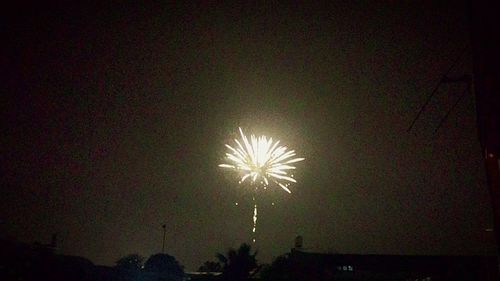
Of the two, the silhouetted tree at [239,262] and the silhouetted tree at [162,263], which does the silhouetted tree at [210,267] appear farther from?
the silhouetted tree at [239,262]

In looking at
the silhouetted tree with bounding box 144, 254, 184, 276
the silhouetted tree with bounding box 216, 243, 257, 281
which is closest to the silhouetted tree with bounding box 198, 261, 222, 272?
the silhouetted tree with bounding box 144, 254, 184, 276

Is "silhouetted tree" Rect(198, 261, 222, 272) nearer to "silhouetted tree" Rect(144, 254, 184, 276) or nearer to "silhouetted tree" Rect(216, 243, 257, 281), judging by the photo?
"silhouetted tree" Rect(144, 254, 184, 276)

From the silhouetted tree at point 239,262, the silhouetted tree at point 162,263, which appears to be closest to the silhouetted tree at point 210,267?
the silhouetted tree at point 162,263

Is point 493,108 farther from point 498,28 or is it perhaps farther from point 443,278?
point 443,278

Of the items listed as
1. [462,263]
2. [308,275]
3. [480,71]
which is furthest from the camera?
[462,263]

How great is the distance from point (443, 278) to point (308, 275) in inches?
447

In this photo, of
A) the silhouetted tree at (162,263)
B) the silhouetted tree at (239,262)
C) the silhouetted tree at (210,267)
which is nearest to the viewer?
the silhouetted tree at (239,262)

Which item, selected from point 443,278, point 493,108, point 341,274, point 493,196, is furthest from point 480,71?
point 341,274

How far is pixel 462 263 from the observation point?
109ft

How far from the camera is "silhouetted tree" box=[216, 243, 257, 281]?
3556 cm

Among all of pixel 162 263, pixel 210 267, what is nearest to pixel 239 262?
pixel 162 263

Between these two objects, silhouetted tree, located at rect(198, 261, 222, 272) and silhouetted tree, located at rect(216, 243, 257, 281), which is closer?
silhouetted tree, located at rect(216, 243, 257, 281)

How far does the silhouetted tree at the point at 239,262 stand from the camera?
35.6m

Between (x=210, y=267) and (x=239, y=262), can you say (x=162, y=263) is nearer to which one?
(x=210, y=267)
